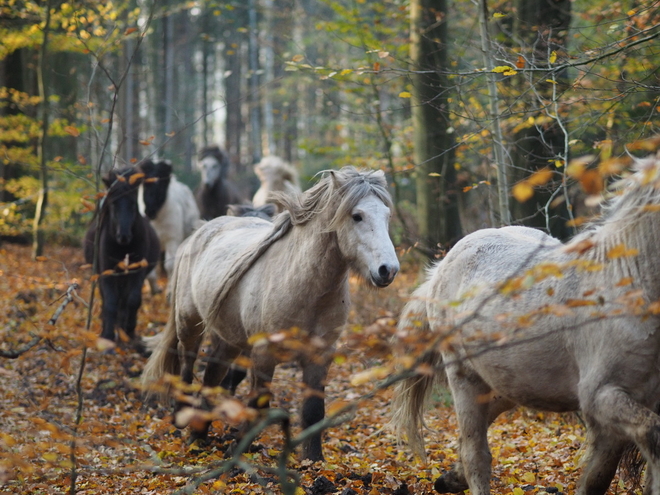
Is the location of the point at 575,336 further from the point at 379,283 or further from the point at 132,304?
the point at 132,304

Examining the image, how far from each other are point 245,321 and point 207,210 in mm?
8193

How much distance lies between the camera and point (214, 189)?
13.3m

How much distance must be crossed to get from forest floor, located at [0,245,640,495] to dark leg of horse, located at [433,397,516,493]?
0.27 m

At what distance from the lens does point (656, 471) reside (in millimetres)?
2955

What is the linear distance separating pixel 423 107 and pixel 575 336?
21.6ft

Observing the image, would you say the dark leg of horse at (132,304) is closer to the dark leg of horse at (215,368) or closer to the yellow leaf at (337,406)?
the dark leg of horse at (215,368)

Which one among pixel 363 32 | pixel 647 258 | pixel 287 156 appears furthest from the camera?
pixel 287 156

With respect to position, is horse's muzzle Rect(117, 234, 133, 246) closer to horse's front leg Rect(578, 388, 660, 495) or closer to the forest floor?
the forest floor

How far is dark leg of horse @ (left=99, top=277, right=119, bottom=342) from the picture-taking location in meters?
8.93

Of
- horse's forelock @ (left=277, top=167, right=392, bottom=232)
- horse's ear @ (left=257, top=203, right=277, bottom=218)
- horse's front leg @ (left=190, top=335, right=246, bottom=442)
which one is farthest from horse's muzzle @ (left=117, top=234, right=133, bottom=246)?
horse's forelock @ (left=277, top=167, right=392, bottom=232)

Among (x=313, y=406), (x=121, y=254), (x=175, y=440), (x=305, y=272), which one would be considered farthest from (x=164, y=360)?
(x=121, y=254)

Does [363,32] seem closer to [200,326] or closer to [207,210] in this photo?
[207,210]

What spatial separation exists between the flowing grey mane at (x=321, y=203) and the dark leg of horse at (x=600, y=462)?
2.29 m

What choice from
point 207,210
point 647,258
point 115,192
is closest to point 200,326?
point 115,192
